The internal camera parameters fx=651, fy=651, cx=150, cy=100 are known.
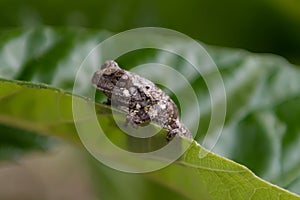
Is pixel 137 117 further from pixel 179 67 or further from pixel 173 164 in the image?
pixel 179 67

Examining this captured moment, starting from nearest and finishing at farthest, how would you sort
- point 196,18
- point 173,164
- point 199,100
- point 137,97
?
point 173,164, point 137,97, point 199,100, point 196,18

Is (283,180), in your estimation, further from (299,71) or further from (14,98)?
(14,98)

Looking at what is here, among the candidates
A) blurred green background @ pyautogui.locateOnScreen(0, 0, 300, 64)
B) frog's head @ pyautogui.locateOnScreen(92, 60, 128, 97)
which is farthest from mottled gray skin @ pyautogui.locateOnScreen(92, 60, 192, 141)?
blurred green background @ pyautogui.locateOnScreen(0, 0, 300, 64)

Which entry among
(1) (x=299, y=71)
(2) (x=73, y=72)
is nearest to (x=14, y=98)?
(2) (x=73, y=72)

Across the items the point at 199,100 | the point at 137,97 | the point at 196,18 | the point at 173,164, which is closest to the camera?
the point at 173,164

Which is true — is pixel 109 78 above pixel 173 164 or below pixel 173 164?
above

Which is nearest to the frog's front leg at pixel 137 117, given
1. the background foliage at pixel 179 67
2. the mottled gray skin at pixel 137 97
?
the mottled gray skin at pixel 137 97

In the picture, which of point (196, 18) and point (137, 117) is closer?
point (137, 117)

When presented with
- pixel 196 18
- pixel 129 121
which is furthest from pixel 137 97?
pixel 196 18
